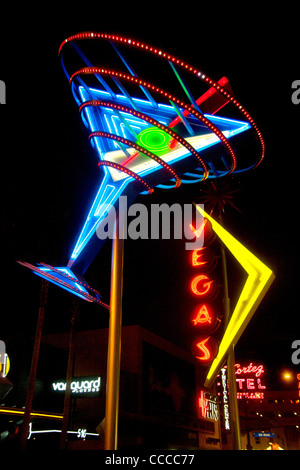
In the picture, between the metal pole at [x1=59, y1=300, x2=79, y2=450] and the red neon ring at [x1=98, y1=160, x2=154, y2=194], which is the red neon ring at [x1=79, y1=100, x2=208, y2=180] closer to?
the red neon ring at [x1=98, y1=160, x2=154, y2=194]

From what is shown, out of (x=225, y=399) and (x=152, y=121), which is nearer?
(x=152, y=121)

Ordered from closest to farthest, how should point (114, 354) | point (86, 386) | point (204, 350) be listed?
point (114, 354) < point (204, 350) < point (86, 386)

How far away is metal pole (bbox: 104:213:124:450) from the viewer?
280 inches

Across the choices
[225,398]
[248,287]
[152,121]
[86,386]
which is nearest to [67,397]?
[86,386]

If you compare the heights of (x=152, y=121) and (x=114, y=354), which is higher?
(x=152, y=121)

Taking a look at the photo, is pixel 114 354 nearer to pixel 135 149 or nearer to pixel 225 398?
pixel 135 149

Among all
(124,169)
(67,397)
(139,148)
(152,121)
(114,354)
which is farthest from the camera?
(67,397)

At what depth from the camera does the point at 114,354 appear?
304 inches

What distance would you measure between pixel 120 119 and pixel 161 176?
1.98 meters

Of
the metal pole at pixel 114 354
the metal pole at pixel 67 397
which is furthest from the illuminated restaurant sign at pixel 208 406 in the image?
the metal pole at pixel 114 354

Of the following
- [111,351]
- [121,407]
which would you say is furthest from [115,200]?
[121,407]

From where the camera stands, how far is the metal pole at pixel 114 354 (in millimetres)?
7118

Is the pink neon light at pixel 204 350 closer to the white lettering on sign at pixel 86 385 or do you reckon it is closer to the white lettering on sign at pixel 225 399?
the white lettering on sign at pixel 86 385
